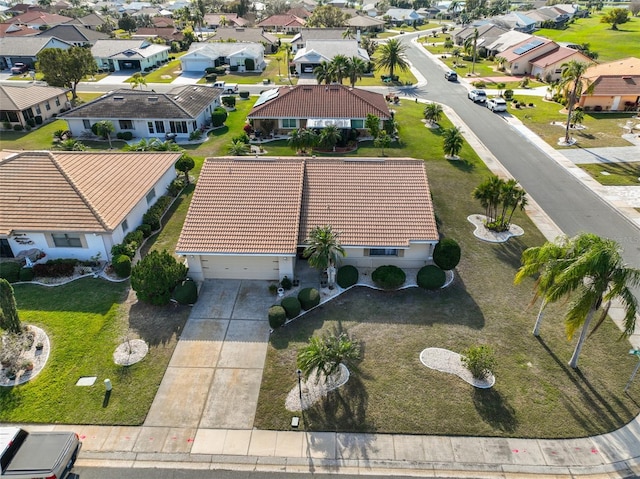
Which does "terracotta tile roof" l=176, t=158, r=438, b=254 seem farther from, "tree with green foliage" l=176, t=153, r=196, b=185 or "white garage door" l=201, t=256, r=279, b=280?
"tree with green foliage" l=176, t=153, r=196, b=185

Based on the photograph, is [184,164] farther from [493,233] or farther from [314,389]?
[493,233]

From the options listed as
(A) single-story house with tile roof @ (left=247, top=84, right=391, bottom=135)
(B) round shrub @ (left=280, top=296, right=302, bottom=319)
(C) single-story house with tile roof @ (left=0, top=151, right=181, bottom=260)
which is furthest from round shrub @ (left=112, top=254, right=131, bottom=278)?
(A) single-story house with tile roof @ (left=247, top=84, right=391, bottom=135)

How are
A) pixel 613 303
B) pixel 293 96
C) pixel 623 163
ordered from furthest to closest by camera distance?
pixel 293 96, pixel 623 163, pixel 613 303

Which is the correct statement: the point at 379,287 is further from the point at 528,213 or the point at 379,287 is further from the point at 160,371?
the point at 528,213

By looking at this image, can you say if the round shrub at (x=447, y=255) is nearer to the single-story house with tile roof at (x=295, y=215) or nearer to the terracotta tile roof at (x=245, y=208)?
the single-story house with tile roof at (x=295, y=215)

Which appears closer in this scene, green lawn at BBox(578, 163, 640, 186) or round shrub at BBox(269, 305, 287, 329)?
round shrub at BBox(269, 305, 287, 329)

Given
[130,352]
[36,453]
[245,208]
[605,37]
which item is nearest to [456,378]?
[245,208]

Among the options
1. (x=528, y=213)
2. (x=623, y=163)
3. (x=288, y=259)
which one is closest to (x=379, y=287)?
(x=288, y=259)
